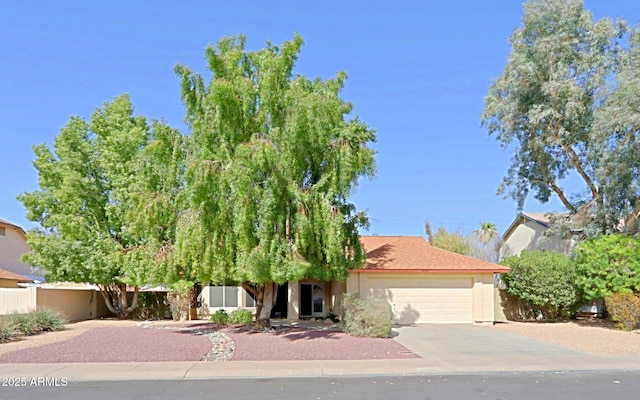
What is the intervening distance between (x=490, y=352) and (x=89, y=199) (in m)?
19.4

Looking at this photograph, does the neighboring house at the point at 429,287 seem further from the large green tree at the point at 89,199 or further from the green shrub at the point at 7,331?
the green shrub at the point at 7,331

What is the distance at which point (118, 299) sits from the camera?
2750cm

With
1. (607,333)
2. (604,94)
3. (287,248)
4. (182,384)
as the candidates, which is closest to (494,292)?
(607,333)

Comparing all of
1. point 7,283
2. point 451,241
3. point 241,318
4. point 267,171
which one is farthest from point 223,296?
point 451,241

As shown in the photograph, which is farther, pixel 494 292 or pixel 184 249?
pixel 494 292

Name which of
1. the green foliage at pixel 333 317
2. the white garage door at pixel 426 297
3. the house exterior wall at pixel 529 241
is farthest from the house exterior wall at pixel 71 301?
the house exterior wall at pixel 529 241

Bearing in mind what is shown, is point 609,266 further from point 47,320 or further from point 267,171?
point 47,320

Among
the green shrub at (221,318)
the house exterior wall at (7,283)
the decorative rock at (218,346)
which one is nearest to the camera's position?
the decorative rock at (218,346)

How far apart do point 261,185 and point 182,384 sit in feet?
24.3

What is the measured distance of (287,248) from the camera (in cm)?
1648

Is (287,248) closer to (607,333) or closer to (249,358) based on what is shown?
(249,358)

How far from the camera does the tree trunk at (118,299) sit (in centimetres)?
2699

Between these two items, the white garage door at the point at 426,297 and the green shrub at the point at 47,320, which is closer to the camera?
the green shrub at the point at 47,320

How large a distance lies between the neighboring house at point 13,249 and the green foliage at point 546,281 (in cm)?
2785
